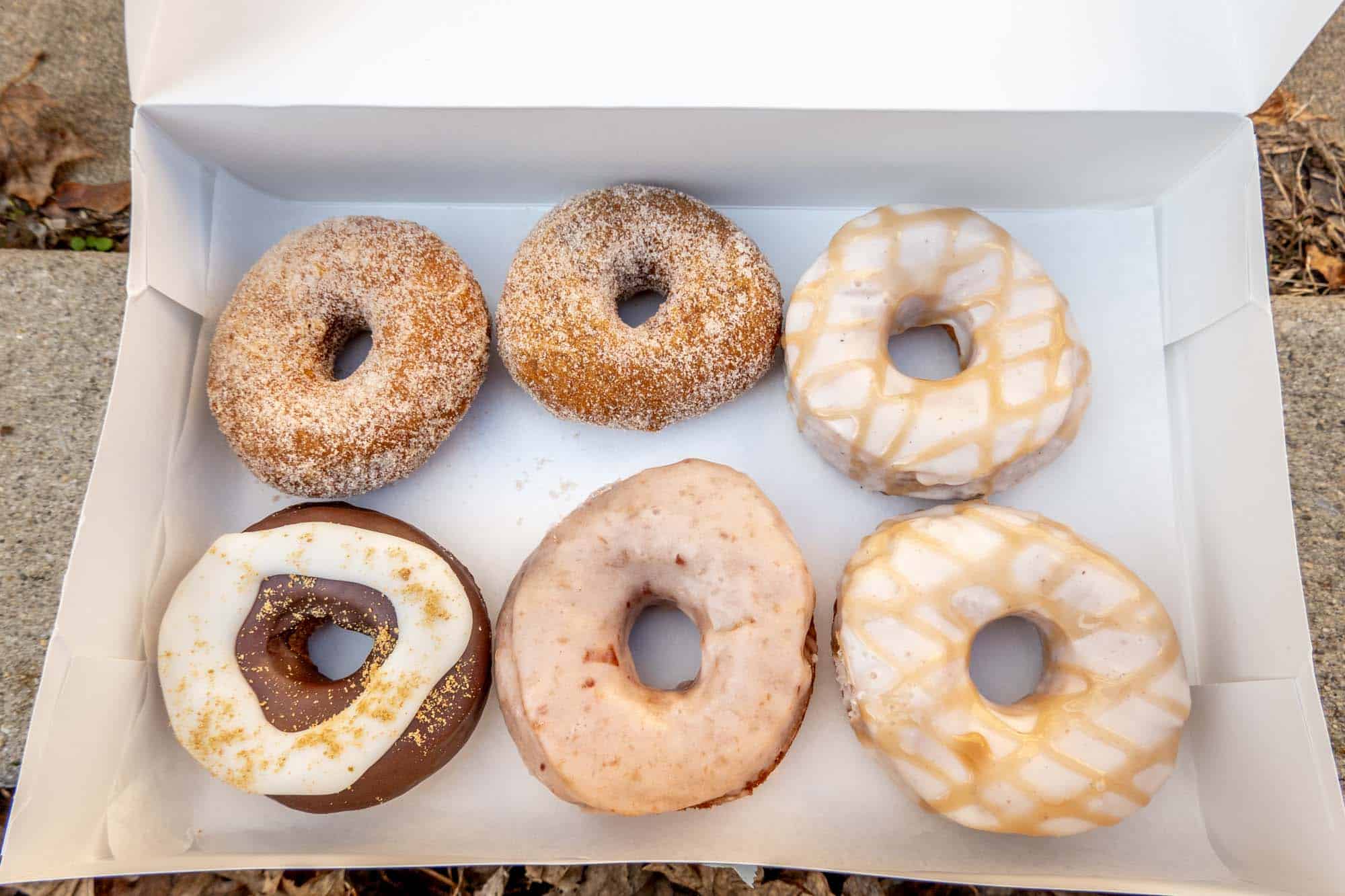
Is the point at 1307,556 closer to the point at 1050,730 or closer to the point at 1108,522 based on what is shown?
the point at 1108,522

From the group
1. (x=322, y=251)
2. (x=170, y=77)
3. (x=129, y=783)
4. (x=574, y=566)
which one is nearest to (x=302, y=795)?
(x=129, y=783)

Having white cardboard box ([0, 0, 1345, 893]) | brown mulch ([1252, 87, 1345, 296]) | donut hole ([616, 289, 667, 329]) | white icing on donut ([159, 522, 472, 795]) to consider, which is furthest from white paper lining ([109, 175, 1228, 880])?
brown mulch ([1252, 87, 1345, 296])

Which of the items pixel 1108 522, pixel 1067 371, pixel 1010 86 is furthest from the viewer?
pixel 1108 522

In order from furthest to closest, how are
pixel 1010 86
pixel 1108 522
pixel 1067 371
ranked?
pixel 1108 522 < pixel 1067 371 < pixel 1010 86

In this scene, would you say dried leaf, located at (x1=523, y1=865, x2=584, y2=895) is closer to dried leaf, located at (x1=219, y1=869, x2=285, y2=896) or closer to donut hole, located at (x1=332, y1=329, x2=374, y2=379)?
dried leaf, located at (x1=219, y1=869, x2=285, y2=896)

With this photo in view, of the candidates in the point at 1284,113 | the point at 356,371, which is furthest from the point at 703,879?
the point at 1284,113

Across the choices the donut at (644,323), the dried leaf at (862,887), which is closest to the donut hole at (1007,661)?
the dried leaf at (862,887)

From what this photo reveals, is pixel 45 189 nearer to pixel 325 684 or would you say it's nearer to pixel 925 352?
pixel 325 684
